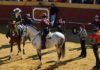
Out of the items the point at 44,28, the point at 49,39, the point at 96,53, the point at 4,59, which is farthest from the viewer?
the point at 4,59

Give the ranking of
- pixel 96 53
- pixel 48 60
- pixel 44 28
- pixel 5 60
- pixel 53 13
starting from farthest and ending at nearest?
pixel 53 13 < pixel 5 60 < pixel 48 60 < pixel 44 28 < pixel 96 53

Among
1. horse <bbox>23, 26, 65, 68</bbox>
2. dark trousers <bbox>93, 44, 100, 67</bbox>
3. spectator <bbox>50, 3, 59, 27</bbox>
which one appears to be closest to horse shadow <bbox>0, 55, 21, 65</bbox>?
horse <bbox>23, 26, 65, 68</bbox>

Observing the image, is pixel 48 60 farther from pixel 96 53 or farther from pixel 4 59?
pixel 96 53

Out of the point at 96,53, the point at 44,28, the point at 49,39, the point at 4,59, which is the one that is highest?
the point at 44,28

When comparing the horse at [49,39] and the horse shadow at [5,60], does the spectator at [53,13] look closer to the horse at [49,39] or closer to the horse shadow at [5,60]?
the horse shadow at [5,60]

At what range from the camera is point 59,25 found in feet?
54.2

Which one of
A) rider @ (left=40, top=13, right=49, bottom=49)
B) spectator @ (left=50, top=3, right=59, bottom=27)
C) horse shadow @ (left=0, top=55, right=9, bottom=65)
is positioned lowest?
horse shadow @ (left=0, top=55, right=9, bottom=65)

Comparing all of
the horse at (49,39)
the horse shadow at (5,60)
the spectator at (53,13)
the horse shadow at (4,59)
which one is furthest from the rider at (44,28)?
the spectator at (53,13)

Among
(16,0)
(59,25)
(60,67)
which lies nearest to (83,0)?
(16,0)

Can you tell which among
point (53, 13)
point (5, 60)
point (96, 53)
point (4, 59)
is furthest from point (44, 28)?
point (53, 13)

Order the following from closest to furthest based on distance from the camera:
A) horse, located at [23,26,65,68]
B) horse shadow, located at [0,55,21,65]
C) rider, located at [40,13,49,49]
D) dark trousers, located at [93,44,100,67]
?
dark trousers, located at [93,44,100,67], rider, located at [40,13,49,49], horse, located at [23,26,65,68], horse shadow, located at [0,55,21,65]

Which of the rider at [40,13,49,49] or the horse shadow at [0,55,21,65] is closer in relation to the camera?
the rider at [40,13,49,49]

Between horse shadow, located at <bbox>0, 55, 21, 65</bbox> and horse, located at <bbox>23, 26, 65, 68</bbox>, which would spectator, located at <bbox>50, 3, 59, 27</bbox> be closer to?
horse shadow, located at <bbox>0, 55, 21, 65</bbox>

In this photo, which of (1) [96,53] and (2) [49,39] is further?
(2) [49,39]
